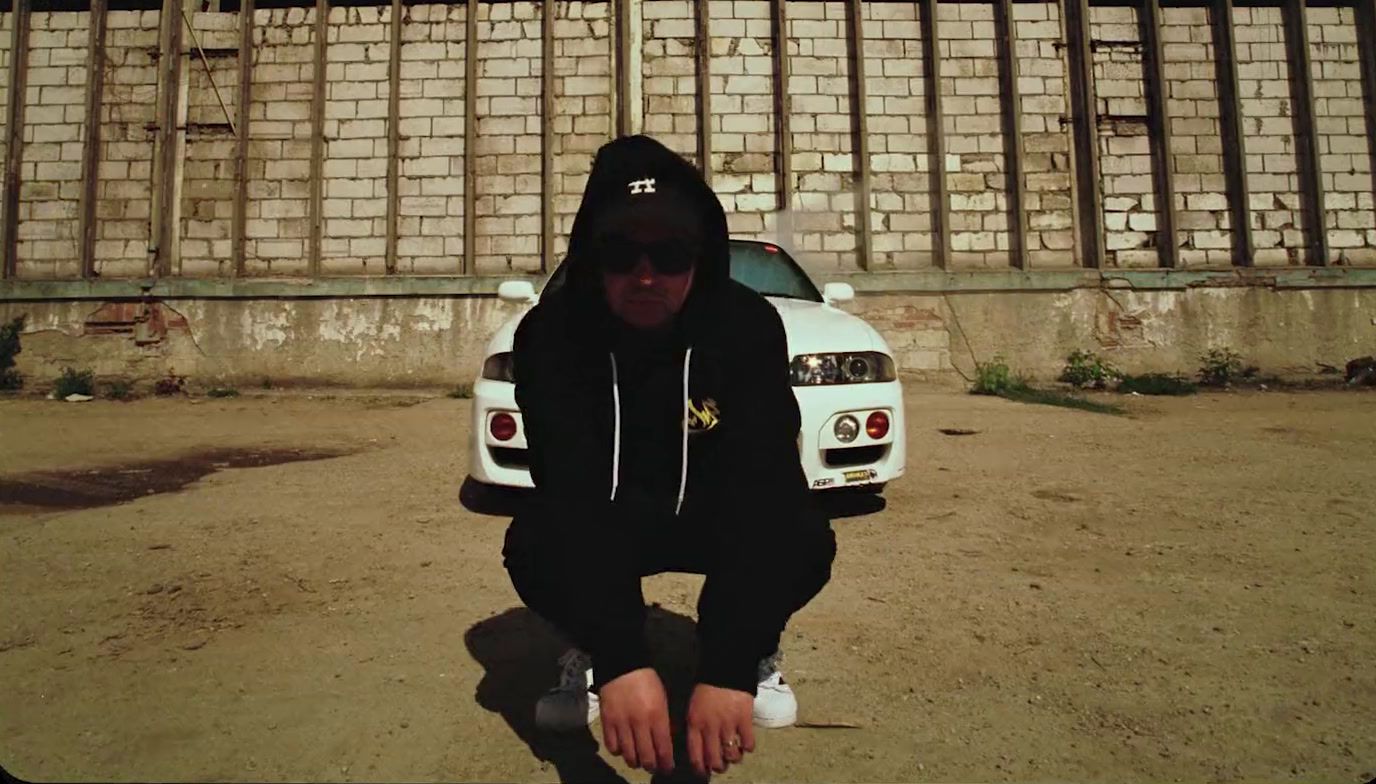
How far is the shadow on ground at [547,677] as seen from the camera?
4.58 ft

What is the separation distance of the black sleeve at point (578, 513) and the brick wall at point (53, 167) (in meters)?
10.2

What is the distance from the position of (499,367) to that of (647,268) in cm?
195

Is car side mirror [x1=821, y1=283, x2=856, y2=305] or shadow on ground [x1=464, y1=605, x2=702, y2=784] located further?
car side mirror [x1=821, y1=283, x2=856, y2=305]

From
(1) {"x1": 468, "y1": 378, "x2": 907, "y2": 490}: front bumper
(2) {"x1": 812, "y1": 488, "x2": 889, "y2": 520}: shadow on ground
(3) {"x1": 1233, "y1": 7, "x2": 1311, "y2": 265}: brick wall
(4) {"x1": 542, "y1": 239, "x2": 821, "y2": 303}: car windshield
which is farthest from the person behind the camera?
(3) {"x1": 1233, "y1": 7, "x2": 1311, "y2": 265}: brick wall

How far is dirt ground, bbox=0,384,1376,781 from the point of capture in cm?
142

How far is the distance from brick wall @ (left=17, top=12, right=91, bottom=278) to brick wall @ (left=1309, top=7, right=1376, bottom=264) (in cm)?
1508

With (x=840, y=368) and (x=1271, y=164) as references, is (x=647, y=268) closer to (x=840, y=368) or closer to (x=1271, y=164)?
(x=840, y=368)

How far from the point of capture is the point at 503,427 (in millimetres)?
2904

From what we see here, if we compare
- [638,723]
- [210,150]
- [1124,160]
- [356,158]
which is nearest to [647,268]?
[638,723]

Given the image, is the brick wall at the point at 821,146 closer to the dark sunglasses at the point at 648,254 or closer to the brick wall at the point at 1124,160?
the brick wall at the point at 1124,160

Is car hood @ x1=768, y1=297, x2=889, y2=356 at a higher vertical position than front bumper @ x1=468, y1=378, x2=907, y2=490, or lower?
higher

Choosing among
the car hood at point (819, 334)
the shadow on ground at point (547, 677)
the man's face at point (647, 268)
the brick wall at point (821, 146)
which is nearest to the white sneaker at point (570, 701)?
the shadow on ground at point (547, 677)

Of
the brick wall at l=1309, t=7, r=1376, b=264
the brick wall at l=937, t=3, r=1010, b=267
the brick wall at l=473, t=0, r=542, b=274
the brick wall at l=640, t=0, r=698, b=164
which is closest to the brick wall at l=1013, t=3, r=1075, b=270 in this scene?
the brick wall at l=937, t=3, r=1010, b=267

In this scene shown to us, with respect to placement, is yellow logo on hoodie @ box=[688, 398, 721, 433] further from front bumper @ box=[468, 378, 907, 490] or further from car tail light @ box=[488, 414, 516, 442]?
car tail light @ box=[488, 414, 516, 442]
